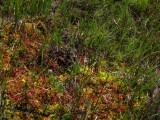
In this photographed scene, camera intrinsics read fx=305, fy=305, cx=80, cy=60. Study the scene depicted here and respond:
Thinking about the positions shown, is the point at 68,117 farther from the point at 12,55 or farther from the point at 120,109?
the point at 12,55

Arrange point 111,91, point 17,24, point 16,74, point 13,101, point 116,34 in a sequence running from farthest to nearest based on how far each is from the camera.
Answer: point 116,34 < point 17,24 < point 111,91 < point 16,74 < point 13,101

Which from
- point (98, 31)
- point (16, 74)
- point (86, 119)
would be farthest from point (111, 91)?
point (16, 74)

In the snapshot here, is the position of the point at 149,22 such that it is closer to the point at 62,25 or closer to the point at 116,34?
the point at 116,34

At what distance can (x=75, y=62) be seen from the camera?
11.2ft

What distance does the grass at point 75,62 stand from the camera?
300 cm

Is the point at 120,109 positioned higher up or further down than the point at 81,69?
further down

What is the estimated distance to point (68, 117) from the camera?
293 cm

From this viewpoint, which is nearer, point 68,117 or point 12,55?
point 68,117

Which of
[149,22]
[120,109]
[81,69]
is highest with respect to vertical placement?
[149,22]

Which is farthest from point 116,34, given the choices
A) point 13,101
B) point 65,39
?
point 13,101

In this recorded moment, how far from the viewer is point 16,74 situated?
3158mm

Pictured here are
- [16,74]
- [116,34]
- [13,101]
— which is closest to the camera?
[13,101]

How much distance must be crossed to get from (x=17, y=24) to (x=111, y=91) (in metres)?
1.38

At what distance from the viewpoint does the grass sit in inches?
118
